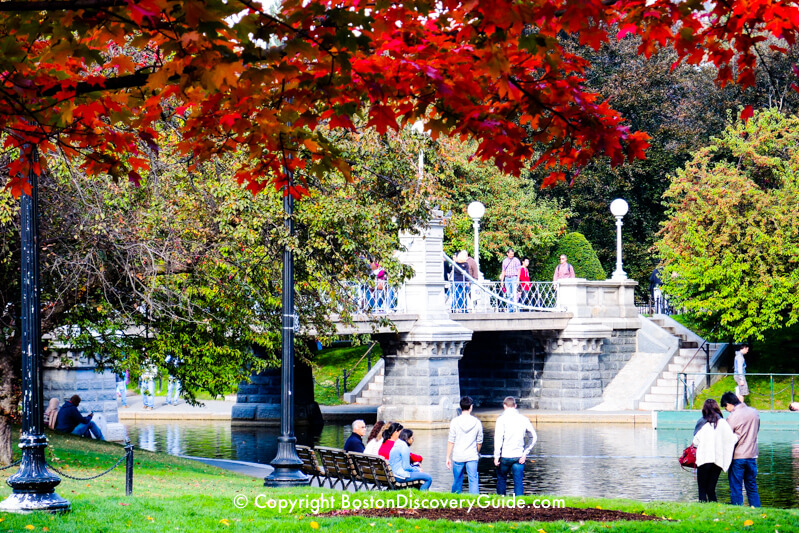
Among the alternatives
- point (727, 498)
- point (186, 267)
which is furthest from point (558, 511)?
point (186, 267)

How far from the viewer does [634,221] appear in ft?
154

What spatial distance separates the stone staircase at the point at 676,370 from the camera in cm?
3244

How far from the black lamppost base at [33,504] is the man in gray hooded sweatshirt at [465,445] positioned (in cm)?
492

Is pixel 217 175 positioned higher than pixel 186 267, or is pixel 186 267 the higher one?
pixel 217 175

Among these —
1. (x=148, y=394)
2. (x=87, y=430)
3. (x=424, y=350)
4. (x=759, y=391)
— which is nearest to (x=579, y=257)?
(x=759, y=391)

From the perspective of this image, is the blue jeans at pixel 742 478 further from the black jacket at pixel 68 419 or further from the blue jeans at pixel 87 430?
the black jacket at pixel 68 419

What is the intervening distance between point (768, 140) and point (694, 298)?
229 inches

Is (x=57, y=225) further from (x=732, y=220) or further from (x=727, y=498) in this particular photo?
(x=732, y=220)

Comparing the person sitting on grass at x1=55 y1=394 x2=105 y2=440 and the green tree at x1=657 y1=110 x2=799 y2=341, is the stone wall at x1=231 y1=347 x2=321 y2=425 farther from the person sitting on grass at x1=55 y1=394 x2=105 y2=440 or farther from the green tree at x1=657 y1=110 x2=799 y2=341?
the green tree at x1=657 y1=110 x2=799 y2=341

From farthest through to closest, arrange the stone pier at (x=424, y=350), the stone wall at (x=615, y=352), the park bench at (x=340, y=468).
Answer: the stone wall at (x=615, y=352), the stone pier at (x=424, y=350), the park bench at (x=340, y=468)

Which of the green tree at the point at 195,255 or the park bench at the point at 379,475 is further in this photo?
the green tree at the point at 195,255

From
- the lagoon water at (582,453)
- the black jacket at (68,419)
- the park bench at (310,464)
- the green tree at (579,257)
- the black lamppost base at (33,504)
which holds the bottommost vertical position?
the lagoon water at (582,453)

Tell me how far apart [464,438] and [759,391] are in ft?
68.6

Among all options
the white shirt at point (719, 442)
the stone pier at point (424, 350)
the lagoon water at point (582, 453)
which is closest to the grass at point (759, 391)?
the lagoon water at point (582, 453)
